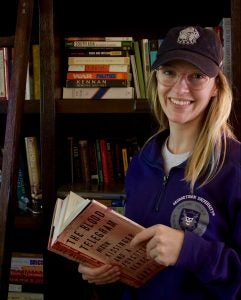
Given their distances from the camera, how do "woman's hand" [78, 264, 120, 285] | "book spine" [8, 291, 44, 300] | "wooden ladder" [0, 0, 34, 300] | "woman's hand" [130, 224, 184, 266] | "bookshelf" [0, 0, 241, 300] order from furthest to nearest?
"book spine" [8, 291, 44, 300], "bookshelf" [0, 0, 241, 300], "wooden ladder" [0, 0, 34, 300], "woman's hand" [78, 264, 120, 285], "woman's hand" [130, 224, 184, 266]

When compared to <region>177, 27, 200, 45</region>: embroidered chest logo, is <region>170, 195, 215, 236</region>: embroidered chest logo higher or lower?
lower

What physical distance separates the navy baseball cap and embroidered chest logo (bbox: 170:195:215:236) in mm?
298

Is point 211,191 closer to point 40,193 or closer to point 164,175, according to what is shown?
point 164,175

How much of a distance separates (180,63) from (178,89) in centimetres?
6

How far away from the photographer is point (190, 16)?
151 cm

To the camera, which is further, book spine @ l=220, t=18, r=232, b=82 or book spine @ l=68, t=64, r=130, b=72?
book spine @ l=68, t=64, r=130, b=72

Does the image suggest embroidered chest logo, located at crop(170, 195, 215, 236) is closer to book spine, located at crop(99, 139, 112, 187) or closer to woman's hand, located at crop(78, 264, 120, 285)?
woman's hand, located at crop(78, 264, 120, 285)

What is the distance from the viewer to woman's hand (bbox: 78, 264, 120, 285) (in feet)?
3.06

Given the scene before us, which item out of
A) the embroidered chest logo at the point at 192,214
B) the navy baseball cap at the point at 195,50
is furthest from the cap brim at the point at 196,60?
the embroidered chest logo at the point at 192,214

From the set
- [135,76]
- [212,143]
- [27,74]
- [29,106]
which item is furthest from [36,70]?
[212,143]

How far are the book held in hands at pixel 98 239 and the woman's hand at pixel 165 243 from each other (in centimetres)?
4

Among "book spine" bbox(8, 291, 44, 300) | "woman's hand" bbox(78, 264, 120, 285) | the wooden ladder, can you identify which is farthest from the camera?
"book spine" bbox(8, 291, 44, 300)

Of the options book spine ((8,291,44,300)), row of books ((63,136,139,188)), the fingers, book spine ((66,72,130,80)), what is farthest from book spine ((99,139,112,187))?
the fingers

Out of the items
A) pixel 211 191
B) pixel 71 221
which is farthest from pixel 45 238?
pixel 211 191
